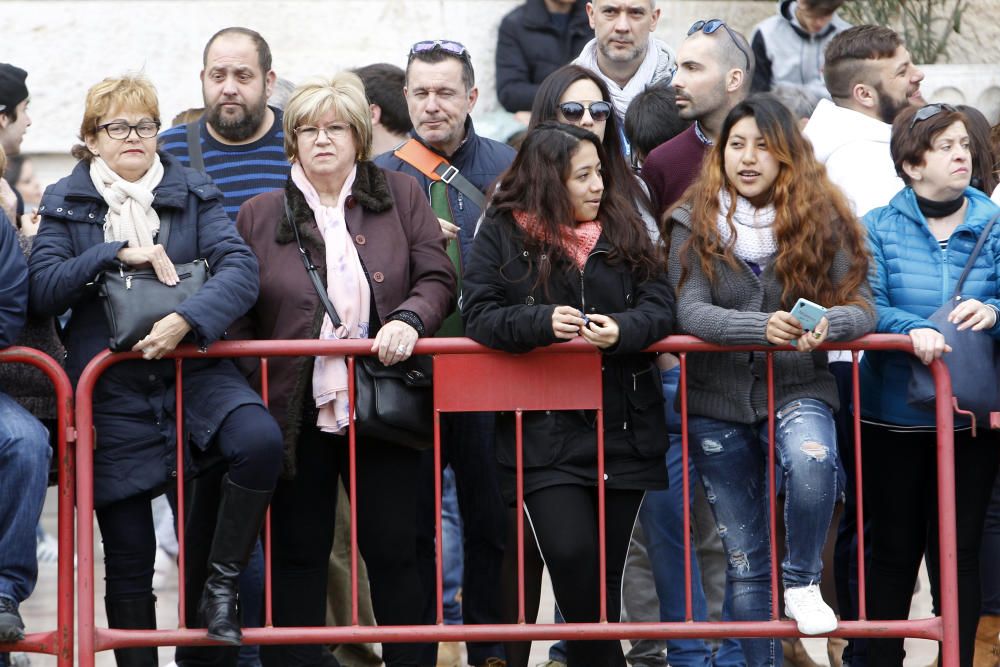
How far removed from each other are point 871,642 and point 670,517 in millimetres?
852

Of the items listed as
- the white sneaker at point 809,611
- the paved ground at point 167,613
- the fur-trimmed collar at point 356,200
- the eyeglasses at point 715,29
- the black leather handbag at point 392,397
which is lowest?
the paved ground at point 167,613

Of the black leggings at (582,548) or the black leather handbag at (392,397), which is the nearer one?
the black leggings at (582,548)

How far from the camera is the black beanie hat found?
6.27m

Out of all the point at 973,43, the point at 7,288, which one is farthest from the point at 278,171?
the point at 973,43

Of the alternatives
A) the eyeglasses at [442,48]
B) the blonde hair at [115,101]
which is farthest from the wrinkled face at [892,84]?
the blonde hair at [115,101]

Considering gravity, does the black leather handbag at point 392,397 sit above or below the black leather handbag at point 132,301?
below

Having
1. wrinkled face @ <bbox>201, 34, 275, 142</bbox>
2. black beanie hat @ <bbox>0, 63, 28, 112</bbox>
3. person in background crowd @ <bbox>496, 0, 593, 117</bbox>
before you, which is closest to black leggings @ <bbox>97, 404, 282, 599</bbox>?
wrinkled face @ <bbox>201, 34, 275, 142</bbox>

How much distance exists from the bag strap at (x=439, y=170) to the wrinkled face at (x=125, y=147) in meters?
1.18

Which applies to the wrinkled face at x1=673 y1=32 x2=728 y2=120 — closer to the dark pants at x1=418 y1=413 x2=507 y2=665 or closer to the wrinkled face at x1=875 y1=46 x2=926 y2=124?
the wrinkled face at x1=875 y1=46 x2=926 y2=124

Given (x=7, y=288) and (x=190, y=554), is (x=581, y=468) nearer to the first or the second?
(x=190, y=554)

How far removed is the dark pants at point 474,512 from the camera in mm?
6105

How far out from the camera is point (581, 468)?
5.35 metres

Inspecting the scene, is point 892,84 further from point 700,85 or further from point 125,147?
point 125,147

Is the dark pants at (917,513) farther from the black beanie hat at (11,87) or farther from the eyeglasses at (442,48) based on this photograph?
the black beanie hat at (11,87)
